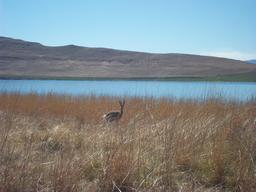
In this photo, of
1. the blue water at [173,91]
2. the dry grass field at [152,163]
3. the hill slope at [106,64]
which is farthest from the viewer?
the hill slope at [106,64]

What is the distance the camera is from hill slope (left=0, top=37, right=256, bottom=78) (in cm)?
7419

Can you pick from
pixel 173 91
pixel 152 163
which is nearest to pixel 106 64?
pixel 173 91

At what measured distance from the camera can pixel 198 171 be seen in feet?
12.4

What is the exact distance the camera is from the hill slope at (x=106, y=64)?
74.2m

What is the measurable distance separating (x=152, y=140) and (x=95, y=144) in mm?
724

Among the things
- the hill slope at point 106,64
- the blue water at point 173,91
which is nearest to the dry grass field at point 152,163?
the blue water at point 173,91

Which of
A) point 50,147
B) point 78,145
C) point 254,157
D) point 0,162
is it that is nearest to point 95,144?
point 78,145

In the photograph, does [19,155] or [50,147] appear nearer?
[19,155]

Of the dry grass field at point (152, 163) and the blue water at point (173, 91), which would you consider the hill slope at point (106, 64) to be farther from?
the dry grass field at point (152, 163)

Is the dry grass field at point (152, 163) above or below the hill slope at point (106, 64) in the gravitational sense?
above

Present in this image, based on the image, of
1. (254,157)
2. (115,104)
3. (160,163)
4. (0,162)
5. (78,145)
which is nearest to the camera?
(0,162)

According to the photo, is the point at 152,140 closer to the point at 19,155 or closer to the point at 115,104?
the point at 19,155

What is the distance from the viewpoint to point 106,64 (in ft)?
283

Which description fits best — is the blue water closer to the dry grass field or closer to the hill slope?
the dry grass field
